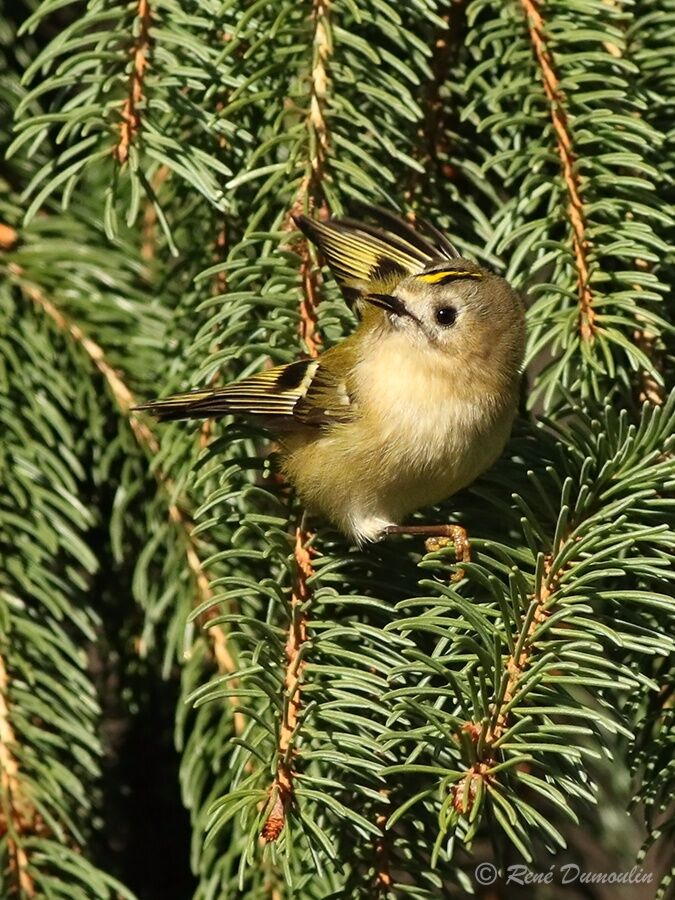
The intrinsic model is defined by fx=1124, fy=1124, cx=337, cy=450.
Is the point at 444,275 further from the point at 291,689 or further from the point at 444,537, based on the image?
the point at 291,689

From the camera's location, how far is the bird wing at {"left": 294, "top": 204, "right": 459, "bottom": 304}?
132cm

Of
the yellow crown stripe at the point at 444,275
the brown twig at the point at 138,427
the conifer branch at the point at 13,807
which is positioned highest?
the yellow crown stripe at the point at 444,275

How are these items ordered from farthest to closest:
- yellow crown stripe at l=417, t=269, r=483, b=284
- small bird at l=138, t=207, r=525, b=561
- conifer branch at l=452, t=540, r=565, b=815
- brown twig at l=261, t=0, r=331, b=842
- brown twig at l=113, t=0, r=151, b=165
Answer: yellow crown stripe at l=417, t=269, r=483, b=284 < small bird at l=138, t=207, r=525, b=561 < brown twig at l=113, t=0, r=151, b=165 < brown twig at l=261, t=0, r=331, b=842 < conifer branch at l=452, t=540, r=565, b=815

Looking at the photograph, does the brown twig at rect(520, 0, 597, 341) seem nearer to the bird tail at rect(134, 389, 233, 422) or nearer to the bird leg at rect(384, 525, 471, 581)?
the bird leg at rect(384, 525, 471, 581)

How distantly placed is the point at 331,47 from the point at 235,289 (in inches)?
11.7

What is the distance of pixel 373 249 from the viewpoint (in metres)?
1.46

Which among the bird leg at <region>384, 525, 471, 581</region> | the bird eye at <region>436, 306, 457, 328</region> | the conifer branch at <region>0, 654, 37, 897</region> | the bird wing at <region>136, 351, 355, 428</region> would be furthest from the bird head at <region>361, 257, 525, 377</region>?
the conifer branch at <region>0, 654, 37, 897</region>

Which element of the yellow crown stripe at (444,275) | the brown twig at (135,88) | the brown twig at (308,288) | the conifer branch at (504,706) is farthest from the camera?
the yellow crown stripe at (444,275)

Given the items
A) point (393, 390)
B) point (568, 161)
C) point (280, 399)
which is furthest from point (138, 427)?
point (568, 161)

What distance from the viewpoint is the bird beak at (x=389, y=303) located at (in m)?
1.38

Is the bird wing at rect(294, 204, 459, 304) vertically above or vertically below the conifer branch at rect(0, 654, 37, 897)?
above

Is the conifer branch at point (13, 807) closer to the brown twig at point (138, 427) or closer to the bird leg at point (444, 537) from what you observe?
the brown twig at point (138, 427)

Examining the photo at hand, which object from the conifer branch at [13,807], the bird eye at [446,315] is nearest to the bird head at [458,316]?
the bird eye at [446,315]

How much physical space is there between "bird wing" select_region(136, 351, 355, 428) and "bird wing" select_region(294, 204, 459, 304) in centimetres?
12
